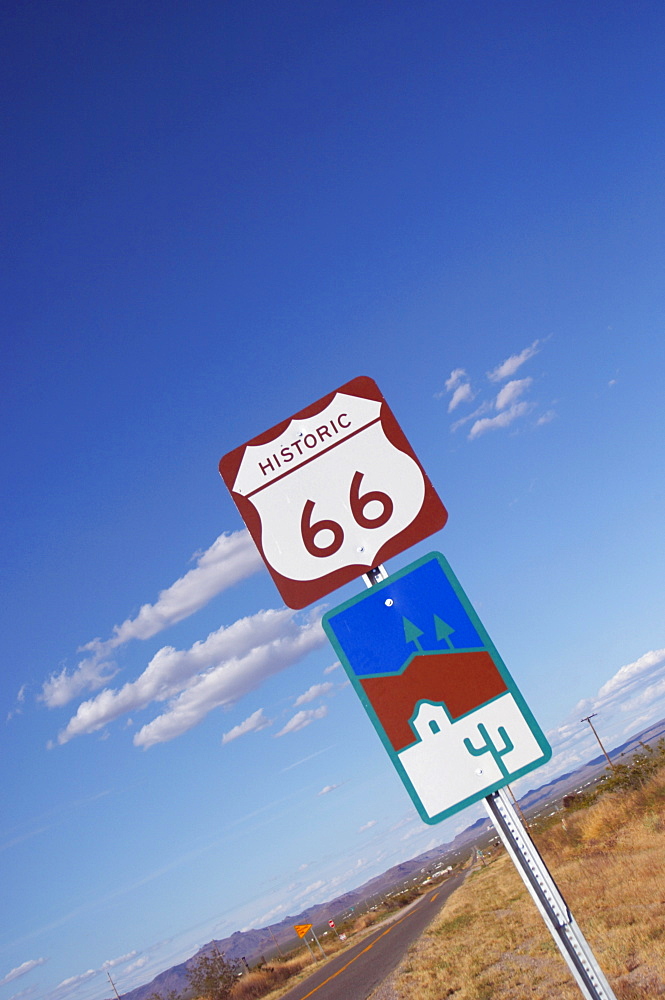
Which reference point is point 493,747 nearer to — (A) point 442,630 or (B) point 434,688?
(B) point 434,688

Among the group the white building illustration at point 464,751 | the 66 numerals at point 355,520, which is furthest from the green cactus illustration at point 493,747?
the 66 numerals at point 355,520

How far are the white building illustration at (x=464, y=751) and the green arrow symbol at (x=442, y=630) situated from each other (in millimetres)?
207

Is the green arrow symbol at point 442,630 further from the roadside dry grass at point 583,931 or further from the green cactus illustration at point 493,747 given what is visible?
the roadside dry grass at point 583,931

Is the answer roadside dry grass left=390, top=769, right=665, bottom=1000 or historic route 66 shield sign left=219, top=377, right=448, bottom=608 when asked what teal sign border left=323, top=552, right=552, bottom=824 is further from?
roadside dry grass left=390, top=769, right=665, bottom=1000

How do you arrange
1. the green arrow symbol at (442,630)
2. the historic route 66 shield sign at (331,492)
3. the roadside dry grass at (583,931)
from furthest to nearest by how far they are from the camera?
the roadside dry grass at (583,931) < the historic route 66 shield sign at (331,492) < the green arrow symbol at (442,630)

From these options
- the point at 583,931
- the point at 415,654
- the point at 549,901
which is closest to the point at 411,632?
the point at 415,654

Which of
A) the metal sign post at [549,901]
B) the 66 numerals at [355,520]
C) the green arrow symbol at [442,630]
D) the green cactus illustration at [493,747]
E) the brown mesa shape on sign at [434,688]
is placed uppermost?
the 66 numerals at [355,520]

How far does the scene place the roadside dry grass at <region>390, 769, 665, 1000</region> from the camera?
822cm

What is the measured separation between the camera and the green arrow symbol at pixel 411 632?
2.48 metres

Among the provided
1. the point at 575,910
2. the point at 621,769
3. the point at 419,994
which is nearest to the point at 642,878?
the point at 575,910

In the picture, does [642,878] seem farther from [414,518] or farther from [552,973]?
[414,518]

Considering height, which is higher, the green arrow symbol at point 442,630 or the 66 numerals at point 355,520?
the 66 numerals at point 355,520

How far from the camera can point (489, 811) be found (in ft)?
7.77

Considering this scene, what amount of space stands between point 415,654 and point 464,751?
33 cm
